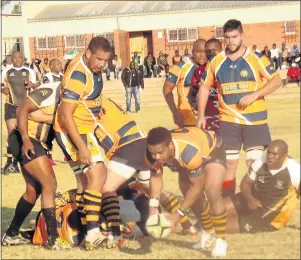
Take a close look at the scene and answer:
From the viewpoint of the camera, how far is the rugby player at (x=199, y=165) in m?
5.33

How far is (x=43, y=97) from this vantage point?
615cm

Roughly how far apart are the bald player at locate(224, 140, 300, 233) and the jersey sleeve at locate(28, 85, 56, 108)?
1.68 m

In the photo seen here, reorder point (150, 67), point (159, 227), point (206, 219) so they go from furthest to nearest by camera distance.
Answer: point (150, 67)
point (206, 219)
point (159, 227)

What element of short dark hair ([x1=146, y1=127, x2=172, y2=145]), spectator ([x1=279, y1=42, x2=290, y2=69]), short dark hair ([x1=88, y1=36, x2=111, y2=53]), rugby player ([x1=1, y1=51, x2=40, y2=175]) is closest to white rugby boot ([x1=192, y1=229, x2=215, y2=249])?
short dark hair ([x1=146, y1=127, x2=172, y2=145])

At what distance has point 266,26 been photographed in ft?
85.8

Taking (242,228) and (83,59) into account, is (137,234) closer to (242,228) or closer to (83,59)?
(242,228)

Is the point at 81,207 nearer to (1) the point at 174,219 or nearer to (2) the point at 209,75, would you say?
(1) the point at 174,219

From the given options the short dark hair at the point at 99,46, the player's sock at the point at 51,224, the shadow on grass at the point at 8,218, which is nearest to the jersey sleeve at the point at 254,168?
the short dark hair at the point at 99,46

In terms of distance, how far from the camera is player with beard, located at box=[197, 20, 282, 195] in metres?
6.20

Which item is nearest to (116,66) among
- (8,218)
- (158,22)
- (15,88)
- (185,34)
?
(185,34)

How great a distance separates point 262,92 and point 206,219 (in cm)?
115

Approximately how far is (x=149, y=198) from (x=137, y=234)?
324 mm

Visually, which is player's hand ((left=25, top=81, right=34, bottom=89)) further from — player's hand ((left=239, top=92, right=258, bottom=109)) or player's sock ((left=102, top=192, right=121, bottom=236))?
player's hand ((left=239, top=92, right=258, bottom=109))

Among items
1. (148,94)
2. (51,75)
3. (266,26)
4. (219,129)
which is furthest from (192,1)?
(219,129)
